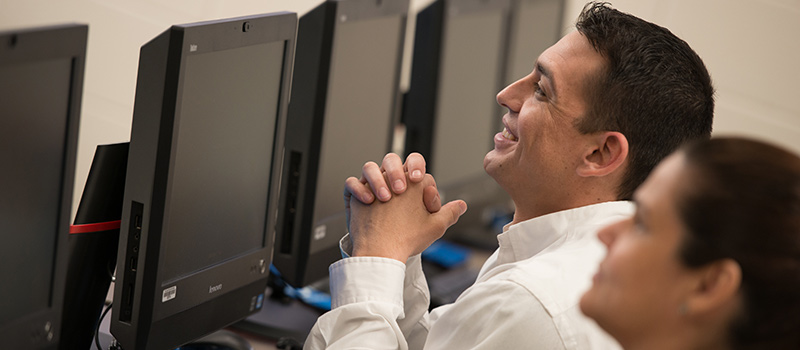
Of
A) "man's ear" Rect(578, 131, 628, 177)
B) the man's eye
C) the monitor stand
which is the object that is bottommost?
the monitor stand

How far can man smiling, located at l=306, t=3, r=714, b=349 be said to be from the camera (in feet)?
4.40

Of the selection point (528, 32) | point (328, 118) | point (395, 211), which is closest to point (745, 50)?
point (528, 32)

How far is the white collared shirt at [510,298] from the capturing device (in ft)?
4.02

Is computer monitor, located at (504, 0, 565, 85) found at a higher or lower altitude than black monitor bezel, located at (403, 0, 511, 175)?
higher

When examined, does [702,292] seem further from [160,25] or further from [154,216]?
[160,25]

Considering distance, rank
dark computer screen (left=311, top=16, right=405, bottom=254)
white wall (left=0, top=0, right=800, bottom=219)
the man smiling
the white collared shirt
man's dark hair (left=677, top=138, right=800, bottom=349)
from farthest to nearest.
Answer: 1. white wall (left=0, top=0, right=800, bottom=219)
2. dark computer screen (left=311, top=16, right=405, bottom=254)
3. the man smiling
4. the white collared shirt
5. man's dark hair (left=677, top=138, right=800, bottom=349)

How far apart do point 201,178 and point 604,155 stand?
0.62m

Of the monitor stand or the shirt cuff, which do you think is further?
the monitor stand

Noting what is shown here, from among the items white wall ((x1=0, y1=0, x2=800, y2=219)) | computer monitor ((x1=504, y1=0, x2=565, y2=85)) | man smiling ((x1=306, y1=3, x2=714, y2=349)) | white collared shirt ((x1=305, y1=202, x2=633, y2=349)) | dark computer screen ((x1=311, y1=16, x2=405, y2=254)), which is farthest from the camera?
white wall ((x1=0, y1=0, x2=800, y2=219))

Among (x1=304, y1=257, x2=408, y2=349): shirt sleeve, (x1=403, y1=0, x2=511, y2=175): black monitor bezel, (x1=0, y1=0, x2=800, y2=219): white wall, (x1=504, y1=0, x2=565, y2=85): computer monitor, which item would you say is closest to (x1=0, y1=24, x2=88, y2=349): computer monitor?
(x1=304, y1=257, x2=408, y2=349): shirt sleeve

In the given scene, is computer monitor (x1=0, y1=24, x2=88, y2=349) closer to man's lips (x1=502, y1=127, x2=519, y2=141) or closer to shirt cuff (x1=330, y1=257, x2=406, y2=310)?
shirt cuff (x1=330, y1=257, x2=406, y2=310)

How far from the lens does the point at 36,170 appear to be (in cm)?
112

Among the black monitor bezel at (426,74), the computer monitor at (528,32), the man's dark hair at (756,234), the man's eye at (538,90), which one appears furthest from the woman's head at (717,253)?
the computer monitor at (528,32)

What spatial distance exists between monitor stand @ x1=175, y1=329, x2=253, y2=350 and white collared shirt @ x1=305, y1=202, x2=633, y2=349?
1.05 ft
